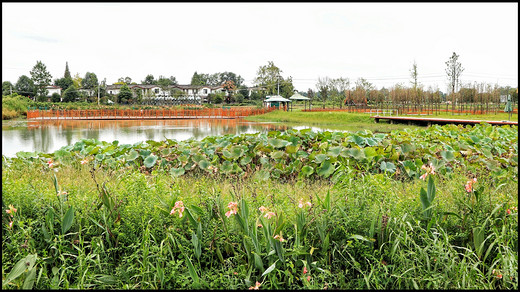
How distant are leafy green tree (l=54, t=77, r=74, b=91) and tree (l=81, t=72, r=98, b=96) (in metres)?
3.00

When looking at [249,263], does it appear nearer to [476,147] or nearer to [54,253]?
[54,253]

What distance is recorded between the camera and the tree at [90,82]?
117 ft

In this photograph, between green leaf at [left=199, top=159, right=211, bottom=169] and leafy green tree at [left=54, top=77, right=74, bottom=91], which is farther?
leafy green tree at [left=54, top=77, right=74, bottom=91]

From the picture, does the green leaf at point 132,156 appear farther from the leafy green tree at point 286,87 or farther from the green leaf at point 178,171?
the leafy green tree at point 286,87

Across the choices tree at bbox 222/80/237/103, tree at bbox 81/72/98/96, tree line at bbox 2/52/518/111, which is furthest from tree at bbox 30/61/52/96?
tree at bbox 222/80/237/103

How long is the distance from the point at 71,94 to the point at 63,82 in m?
1.51

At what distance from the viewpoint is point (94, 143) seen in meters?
4.92

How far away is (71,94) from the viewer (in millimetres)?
31531

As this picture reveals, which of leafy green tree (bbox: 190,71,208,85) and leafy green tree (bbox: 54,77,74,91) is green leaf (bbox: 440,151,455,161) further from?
leafy green tree (bbox: 190,71,208,85)

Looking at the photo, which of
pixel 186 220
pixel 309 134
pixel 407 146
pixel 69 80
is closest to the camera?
pixel 186 220

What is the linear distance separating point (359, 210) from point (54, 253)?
59.0 inches

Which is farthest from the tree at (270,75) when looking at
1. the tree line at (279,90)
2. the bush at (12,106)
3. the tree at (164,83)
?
the bush at (12,106)

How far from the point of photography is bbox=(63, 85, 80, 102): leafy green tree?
30.6 meters

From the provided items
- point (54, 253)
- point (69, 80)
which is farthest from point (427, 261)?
point (69, 80)
